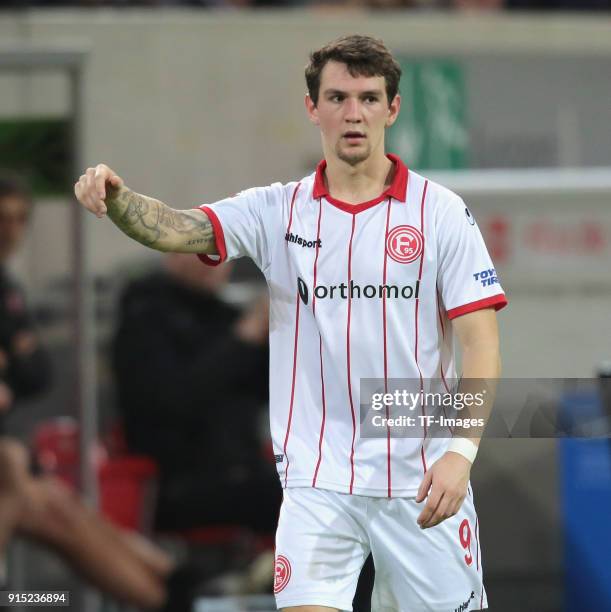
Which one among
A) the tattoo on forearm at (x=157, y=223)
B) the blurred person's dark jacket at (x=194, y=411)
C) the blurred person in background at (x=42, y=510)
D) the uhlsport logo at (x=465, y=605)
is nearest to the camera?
the tattoo on forearm at (x=157, y=223)

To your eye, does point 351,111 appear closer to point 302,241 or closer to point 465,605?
point 302,241

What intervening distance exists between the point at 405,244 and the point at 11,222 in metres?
3.33

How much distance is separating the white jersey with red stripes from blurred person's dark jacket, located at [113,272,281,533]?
2911mm

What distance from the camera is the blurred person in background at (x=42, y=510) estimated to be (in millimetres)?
6793

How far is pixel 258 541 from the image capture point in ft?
23.7

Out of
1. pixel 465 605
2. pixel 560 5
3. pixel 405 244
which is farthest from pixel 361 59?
pixel 560 5

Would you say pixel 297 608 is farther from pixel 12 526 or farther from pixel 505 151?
pixel 505 151

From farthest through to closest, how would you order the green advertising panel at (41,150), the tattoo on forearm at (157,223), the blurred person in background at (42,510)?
the green advertising panel at (41,150) < the blurred person in background at (42,510) < the tattoo on forearm at (157,223)

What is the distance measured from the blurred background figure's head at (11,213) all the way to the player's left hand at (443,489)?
11.9ft

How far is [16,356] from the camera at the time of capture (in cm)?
687

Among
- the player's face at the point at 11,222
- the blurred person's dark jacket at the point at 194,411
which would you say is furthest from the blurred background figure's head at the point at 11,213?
the blurred person's dark jacket at the point at 194,411

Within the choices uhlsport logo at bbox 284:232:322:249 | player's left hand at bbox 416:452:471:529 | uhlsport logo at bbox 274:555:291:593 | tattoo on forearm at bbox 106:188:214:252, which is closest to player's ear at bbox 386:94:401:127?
uhlsport logo at bbox 284:232:322:249

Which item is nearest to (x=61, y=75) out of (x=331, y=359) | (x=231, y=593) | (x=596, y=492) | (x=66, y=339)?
(x=66, y=339)

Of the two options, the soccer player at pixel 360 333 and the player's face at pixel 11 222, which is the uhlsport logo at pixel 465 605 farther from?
the player's face at pixel 11 222
